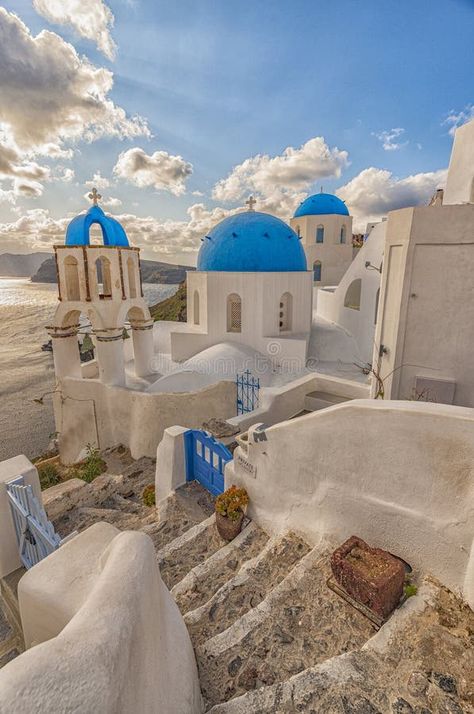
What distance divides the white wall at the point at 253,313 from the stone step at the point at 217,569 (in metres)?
10.8

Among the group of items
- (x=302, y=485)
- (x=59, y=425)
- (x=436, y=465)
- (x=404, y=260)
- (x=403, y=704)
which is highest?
(x=404, y=260)

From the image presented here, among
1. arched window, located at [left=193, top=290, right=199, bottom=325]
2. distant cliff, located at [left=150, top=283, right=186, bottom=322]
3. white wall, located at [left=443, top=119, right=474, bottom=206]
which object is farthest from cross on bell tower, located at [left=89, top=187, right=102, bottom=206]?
distant cliff, located at [left=150, top=283, right=186, bottom=322]

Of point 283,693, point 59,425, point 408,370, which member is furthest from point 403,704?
point 59,425

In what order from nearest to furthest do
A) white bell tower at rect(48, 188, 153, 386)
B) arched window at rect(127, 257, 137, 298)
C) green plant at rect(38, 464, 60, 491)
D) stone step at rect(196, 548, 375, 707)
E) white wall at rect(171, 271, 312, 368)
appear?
stone step at rect(196, 548, 375, 707) < green plant at rect(38, 464, 60, 491) < white bell tower at rect(48, 188, 153, 386) < arched window at rect(127, 257, 137, 298) < white wall at rect(171, 271, 312, 368)

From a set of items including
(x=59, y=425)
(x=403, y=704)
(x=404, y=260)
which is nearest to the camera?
(x=403, y=704)

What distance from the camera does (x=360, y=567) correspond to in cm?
407

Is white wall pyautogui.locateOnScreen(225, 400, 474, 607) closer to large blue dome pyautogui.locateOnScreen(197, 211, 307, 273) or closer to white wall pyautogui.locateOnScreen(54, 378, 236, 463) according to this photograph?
white wall pyautogui.locateOnScreen(54, 378, 236, 463)

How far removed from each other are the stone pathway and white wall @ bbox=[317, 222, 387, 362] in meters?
12.7

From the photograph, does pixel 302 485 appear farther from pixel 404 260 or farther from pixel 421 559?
pixel 404 260

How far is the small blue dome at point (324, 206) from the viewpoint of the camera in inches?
1123

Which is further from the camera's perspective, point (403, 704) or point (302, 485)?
point (302, 485)

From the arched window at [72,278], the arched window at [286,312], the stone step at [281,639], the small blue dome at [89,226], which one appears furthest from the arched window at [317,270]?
the stone step at [281,639]

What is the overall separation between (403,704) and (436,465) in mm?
2144

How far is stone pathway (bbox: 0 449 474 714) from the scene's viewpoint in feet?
9.74
